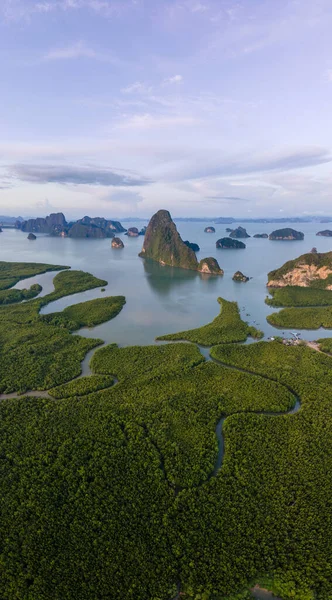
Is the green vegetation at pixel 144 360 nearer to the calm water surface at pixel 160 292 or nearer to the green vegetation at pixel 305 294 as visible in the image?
the calm water surface at pixel 160 292

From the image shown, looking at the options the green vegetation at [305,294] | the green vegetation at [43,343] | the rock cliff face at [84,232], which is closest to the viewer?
the green vegetation at [43,343]

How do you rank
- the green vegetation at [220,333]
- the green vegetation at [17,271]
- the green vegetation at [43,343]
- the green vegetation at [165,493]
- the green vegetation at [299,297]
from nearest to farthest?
the green vegetation at [165,493] → the green vegetation at [43,343] → the green vegetation at [220,333] → the green vegetation at [299,297] → the green vegetation at [17,271]

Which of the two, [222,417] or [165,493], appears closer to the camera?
[165,493]

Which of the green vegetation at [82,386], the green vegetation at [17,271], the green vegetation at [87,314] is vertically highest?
the green vegetation at [17,271]

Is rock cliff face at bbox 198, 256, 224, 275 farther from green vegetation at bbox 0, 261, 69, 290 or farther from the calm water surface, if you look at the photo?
green vegetation at bbox 0, 261, 69, 290

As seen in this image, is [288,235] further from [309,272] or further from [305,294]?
[305,294]

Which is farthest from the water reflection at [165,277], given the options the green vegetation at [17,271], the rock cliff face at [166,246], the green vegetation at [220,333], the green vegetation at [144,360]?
the green vegetation at [17,271]

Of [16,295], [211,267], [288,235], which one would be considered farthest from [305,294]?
[288,235]
